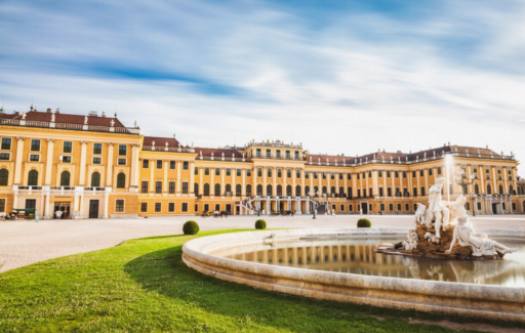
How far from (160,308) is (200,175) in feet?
176

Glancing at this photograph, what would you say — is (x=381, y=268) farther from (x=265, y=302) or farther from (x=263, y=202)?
(x=263, y=202)

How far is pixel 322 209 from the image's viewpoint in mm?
63781

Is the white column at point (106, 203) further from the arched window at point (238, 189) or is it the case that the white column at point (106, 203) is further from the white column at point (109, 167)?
the arched window at point (238, 189)

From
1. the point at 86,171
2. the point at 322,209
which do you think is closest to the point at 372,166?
the point at 322,209

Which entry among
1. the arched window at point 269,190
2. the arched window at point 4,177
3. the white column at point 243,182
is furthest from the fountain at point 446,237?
the arched window at point 269,190

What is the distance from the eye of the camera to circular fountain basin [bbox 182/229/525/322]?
179 inches

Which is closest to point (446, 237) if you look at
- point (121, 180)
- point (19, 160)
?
point (121, 180)

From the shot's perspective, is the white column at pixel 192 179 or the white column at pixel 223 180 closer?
the white column at pixel 192 179

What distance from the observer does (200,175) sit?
191ft

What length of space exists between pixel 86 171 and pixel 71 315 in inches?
1623

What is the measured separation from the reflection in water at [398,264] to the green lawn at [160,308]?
3.32 meters

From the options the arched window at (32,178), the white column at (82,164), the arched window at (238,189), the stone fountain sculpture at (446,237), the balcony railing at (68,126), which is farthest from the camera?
the arched window at (238,189)

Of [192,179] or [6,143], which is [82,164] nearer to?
[6,143]

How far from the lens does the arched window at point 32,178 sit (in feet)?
129
